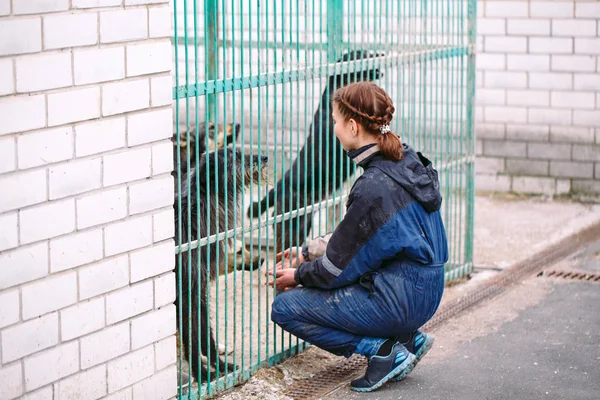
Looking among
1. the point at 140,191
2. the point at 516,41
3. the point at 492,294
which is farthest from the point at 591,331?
the point at 516,41

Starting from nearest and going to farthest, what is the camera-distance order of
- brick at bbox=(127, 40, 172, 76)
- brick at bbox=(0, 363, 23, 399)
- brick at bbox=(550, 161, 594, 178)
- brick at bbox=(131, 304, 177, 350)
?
1. brick at bbox=(0, 363, 23, 399)
2. brick at bbox=(127, 40, 172, 76)
3. brick at bbox=(131, 304, 177, 350)
4. brick at bbox=(550, 161, 594, 178)

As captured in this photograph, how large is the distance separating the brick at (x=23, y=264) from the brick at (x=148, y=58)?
767 millimetres

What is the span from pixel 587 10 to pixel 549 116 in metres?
1.05

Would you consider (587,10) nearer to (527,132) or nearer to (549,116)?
(549,116)

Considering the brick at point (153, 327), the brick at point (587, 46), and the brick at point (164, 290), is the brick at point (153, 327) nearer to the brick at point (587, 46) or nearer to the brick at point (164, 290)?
the brick at point (164, 290)

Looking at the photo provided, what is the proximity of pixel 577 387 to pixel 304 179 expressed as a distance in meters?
1.72

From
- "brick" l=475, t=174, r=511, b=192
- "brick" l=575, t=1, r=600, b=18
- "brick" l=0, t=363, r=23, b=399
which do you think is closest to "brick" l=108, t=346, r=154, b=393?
"brick" l=0, t=363, r=23, b=399

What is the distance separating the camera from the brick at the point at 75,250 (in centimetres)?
357

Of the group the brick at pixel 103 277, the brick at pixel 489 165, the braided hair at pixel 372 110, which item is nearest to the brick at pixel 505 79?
the brick at pixel 489 165

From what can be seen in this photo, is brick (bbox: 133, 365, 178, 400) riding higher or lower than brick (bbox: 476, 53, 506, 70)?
lower

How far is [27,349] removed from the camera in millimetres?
3518

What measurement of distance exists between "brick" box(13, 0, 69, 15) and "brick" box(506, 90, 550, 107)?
6.85 metres

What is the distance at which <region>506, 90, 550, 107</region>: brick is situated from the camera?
9.56 meters

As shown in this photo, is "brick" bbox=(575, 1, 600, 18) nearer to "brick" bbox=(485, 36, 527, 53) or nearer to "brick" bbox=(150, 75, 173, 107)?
"brick" bbox=(485, 36, 527, 53)
